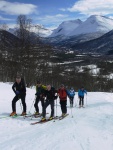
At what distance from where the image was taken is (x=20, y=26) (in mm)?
44250

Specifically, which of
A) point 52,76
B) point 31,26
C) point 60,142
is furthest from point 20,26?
point 52,76

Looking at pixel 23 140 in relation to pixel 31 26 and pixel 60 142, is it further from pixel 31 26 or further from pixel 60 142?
pixel 31 26

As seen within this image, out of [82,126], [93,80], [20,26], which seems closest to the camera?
[82,126]

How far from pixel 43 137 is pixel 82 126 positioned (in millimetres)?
2322

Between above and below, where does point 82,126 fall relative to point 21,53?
below

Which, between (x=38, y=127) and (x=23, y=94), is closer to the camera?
(x=38, y=127)

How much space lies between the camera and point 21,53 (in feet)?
149

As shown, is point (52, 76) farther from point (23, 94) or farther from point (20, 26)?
point (23, 94)

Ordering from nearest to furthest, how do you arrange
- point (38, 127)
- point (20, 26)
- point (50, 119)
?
point (38, 127), point (50, 119), point (20, 26)

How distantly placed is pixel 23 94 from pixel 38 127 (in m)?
2.91

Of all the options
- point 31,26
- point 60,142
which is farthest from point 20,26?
point 60,142

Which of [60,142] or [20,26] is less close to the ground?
[20,26]

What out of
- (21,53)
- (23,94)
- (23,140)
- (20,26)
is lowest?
(23,140)

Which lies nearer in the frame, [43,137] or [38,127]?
[43,137]
